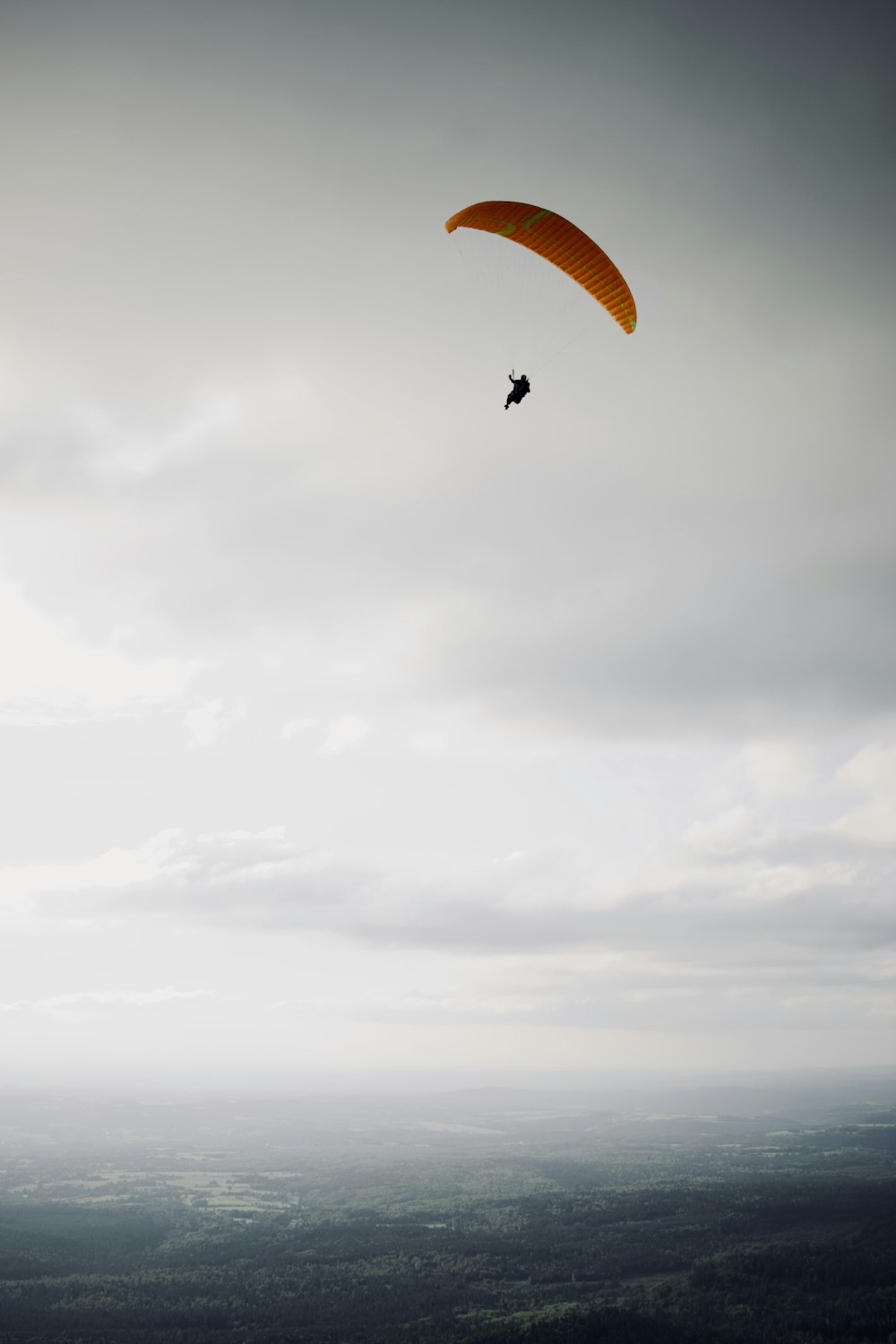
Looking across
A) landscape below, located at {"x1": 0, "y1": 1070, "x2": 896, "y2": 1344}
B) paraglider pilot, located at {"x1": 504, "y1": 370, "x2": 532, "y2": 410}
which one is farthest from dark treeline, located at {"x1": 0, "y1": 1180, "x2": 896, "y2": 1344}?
paraglider pilot, located at {"x1": 504, "y1": 370, "x2": 532, "y2": 410}

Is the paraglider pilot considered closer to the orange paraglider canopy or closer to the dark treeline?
the orange paraglider canopy

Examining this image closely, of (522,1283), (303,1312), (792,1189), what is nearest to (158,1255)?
(303,1312)

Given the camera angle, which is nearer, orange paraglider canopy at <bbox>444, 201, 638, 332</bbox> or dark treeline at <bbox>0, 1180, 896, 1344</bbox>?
orange paraglider canopy at <bbox>444, 201, 638, 332</bbox>

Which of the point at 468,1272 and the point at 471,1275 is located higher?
the point at 468,1272

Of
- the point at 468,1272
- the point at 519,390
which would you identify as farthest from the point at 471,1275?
the point at 519,390

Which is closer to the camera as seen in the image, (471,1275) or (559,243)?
(559,243)

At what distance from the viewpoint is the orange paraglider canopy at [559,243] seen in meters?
47.2

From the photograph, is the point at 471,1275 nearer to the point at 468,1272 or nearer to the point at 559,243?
the point at 468,1272

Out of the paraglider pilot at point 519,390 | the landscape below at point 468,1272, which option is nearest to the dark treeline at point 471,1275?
the landscape below at point 468,1272

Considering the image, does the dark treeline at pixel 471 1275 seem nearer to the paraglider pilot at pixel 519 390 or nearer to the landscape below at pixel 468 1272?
the landscape below at pixel 468 1272

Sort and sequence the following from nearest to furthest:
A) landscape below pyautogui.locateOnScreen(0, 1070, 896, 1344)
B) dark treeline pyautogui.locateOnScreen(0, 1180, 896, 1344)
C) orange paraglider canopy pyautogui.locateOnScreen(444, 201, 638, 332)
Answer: orange paraglider canopy pyautogui.locateOnScreen(444, 201, 638, 332) < dark treeline pyautogui.locateOnScreen(0, 1180, 896, 1344) < landscape below pyautogui.locateOnScreen(0, 1070, 896, 1344)

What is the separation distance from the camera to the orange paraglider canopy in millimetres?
47188

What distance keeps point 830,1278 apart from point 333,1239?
94887 mm

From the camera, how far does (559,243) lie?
158ft
